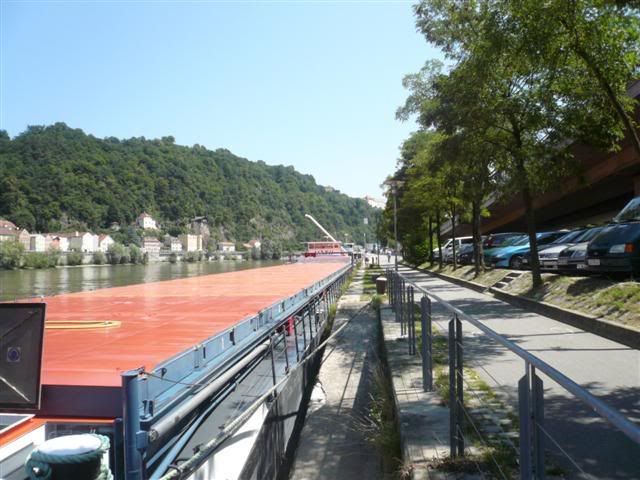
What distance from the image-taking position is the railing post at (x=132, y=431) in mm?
2807

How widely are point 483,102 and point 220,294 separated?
8.00m

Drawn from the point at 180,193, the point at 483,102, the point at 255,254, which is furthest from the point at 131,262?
the point at 483,102

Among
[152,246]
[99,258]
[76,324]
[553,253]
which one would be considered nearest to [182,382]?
[76,324]

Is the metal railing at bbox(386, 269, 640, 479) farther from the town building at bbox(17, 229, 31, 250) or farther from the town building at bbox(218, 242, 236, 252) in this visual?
the town building at bbox(218, 242, 236, 252)

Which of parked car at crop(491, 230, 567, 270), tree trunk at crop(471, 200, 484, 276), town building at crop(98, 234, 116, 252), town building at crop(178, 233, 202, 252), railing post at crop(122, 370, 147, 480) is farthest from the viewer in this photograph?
town building at crop(178, 233, 202, 252)

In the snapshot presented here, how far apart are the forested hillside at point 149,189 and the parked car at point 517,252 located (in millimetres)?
79539

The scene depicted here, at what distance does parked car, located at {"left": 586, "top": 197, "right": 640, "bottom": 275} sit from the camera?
10.5 m

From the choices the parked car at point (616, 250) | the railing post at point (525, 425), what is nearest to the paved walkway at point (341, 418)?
the railing post at point (525, 425)

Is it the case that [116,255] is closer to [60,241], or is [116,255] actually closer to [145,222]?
[60,241]

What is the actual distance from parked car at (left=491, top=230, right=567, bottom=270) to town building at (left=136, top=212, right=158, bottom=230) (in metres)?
106

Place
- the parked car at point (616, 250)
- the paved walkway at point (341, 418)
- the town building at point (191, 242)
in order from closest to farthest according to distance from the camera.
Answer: the paved walkway at point (341, 418) < the parked car at point (616, 250) < the town building at point (191, 242)

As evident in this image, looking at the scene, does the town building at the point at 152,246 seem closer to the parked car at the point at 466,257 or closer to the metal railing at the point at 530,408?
the parked car at the point at 466,257

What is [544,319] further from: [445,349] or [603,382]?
[603,382]

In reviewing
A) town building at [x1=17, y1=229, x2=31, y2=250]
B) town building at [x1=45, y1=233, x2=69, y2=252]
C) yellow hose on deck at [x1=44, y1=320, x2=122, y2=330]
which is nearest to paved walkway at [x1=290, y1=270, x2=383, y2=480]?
yellow hose on deck at [x1=44, y1=320, x2=122, y2=330]
